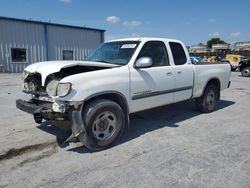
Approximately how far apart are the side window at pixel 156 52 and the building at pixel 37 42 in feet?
59.8

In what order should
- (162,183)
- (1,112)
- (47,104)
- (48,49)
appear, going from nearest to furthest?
(162,183) → (47,104) → (1,112) → (48,49)

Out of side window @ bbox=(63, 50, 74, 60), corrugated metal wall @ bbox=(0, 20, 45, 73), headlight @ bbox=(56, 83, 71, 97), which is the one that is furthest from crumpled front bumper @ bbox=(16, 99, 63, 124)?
side window @ bbox=(63, 50, 74, 60)

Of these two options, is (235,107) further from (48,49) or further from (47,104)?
(48,49)

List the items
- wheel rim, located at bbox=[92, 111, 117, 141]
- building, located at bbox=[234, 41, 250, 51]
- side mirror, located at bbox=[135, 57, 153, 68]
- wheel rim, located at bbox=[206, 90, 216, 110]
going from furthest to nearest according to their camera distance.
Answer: building, located at bbox=[234, 41, 250, 51]
wheel rim, located at bbox=[206, 90, 216, 110]
side mirror, located at bbox=[135, 57, 153, 68]
wheel rim, located at bbox=[92, 111, 117, 141]

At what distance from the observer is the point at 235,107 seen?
7.94 metres

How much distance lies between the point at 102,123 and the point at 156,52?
209cm

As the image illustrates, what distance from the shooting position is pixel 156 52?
17.7 ft

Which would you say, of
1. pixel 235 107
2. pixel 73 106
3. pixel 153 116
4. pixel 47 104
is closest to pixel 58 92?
pixel 73 106

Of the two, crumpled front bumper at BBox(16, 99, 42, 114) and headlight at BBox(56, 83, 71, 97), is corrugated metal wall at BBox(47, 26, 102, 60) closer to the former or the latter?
crumpled front bumper at BBox(16, 99, 42, 114)

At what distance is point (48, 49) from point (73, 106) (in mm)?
20220

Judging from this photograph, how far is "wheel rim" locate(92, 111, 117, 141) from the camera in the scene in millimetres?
4219

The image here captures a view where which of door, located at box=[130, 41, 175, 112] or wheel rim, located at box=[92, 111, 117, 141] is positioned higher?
door, located at box=[130, 41, 175, 112]

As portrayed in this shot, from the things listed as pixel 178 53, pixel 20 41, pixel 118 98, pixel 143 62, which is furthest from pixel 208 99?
pixel 20 41

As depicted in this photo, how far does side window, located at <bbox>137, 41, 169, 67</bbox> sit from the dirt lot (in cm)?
147
